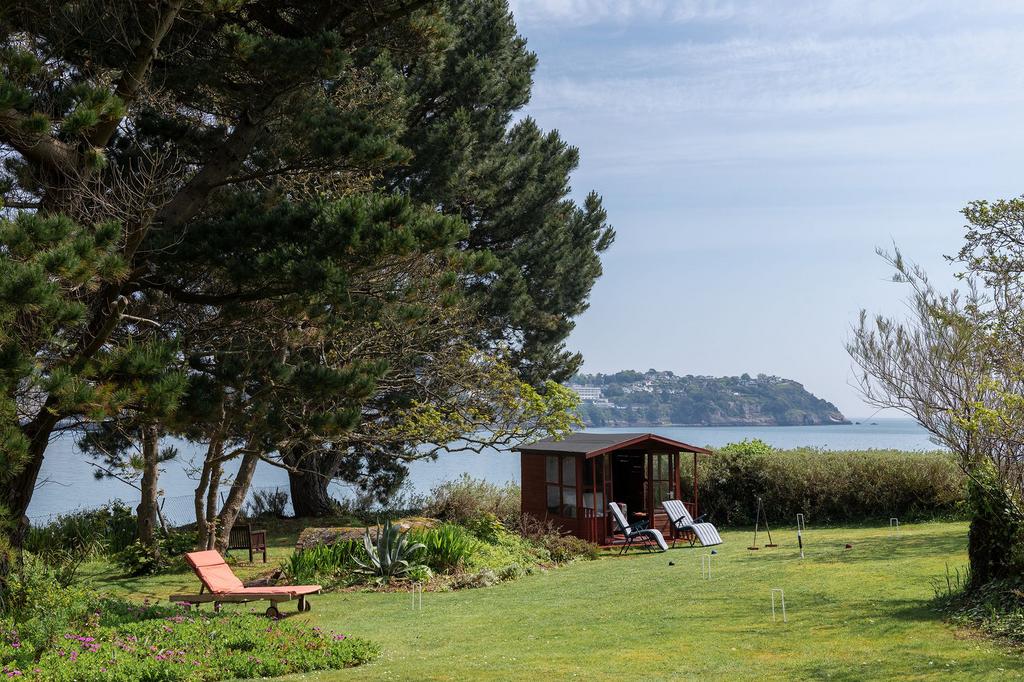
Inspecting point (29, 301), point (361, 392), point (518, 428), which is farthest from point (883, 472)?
point (29, 301)

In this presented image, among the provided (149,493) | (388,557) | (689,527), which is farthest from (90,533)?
(689,527)

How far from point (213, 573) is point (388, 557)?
9.56 ft

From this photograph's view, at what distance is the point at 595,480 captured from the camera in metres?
19.3

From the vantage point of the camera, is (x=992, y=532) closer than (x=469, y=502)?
Yes

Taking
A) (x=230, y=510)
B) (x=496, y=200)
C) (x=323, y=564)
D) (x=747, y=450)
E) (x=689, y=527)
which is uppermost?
(x=496, y=200)

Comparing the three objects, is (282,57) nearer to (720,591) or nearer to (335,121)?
(335,121)

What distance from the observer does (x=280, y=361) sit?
43.5ft

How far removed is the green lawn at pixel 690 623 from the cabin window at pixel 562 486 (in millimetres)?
3917

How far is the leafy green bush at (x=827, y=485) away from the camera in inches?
833

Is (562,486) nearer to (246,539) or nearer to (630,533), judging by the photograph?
(630,533)

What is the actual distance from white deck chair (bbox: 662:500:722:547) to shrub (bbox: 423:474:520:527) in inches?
119

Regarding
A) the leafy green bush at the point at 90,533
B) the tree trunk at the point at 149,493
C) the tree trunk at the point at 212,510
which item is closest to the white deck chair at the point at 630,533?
the tree trunk at the point at 212,510

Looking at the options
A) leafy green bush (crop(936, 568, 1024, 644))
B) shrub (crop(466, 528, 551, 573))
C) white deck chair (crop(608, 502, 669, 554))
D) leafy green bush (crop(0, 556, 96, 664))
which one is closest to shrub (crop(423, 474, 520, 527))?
shrub (crop(466, 528, 551, 573))

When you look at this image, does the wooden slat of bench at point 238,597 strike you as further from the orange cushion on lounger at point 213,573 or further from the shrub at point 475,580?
the shrub at point 475,580
